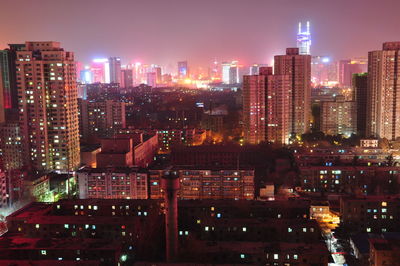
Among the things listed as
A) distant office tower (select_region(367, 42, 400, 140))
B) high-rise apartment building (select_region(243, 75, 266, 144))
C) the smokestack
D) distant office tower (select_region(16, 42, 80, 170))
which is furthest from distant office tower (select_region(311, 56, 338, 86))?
the smokestack

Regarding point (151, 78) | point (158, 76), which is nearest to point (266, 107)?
point (151, 78)

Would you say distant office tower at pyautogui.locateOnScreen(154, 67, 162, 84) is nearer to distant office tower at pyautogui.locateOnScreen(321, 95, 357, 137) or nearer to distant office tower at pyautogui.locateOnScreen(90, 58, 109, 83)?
distant office tower at pyautogui.locateOnScreen(90, 58, 109, 83)

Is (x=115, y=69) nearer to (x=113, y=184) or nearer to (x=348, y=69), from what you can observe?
(x=348, y=69)

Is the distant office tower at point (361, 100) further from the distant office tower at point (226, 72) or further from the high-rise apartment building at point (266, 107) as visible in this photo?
the distant office tower at point (226, 72)

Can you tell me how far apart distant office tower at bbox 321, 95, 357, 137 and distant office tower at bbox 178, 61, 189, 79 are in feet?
105

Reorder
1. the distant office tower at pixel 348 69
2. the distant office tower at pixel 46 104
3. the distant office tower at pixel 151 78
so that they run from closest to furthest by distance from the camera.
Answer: the distant office tower at pixel 46 104, the distant office tower at pixel 348 69, the distant office tower at pixel 151 78

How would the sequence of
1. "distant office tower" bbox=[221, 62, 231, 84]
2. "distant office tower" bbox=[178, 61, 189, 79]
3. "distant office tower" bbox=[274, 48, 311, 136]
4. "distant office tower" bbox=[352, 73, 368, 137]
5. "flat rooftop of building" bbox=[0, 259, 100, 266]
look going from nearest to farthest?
1. "flat rooftop of building" bbox=[0, 259, 100, 266]
2. "distant office tower" bbox=[274, 48, 311, 136]
3. "distant office tower" bbox=[352, 73, 368, 137]
4. "distant office tower" bbox=[221, 62, 231, 84]
5. "distant office tower" bbox=[178, 61, 189, 79]

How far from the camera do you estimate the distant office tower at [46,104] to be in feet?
41.9

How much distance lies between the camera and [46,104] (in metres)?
12.9

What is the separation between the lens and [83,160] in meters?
13.8

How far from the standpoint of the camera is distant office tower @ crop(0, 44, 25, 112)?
18922mm

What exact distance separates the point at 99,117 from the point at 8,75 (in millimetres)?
4073

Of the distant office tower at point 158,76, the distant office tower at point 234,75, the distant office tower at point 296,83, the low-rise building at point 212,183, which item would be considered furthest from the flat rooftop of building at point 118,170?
the distant office tower at point 158,76

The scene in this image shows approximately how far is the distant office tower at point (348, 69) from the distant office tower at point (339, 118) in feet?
55.0
